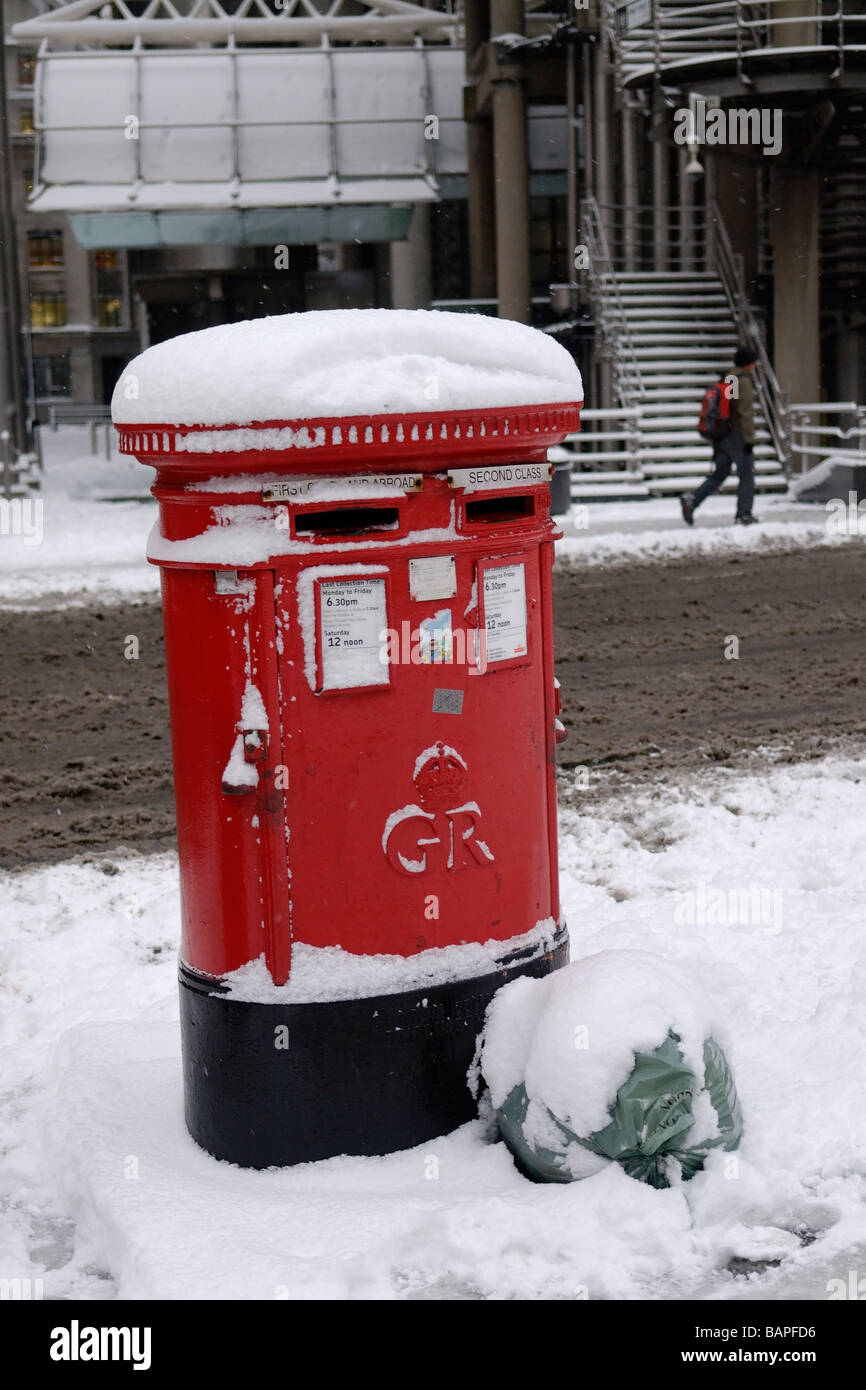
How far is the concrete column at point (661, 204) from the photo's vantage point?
2444 centimetres

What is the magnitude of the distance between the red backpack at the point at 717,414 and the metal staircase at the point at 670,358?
8.76ft

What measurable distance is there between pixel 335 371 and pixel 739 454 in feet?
41.9

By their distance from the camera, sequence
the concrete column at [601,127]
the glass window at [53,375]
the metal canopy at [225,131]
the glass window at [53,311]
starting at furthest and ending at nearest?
1. the glass window at [53,311]
2. the glass window at [53,375]
3. the concrete column at [601,127]
4. the metal canopy at [225,131]

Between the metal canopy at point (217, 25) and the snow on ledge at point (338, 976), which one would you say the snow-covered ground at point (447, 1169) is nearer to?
the snow on ledge at point (338, 976)

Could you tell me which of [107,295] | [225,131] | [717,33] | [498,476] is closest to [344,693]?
[498,476]

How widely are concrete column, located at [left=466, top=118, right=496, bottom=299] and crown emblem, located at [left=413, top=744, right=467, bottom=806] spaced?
24469 millimetres

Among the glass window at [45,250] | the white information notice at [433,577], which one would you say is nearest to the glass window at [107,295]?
the glass window at [45,250]

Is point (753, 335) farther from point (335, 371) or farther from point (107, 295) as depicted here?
point (107, 295)

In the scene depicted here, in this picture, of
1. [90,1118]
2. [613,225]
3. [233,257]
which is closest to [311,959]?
[90,1118]

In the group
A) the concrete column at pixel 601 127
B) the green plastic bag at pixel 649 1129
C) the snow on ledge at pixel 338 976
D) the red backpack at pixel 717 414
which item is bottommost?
the green plastic bag at pixel 649 1129

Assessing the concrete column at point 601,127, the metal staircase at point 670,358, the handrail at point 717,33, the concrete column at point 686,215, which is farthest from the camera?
the concrete column at point 686,215

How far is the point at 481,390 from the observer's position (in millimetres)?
3480

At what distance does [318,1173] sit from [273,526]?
151 cm

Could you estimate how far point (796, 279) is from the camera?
834 inches
